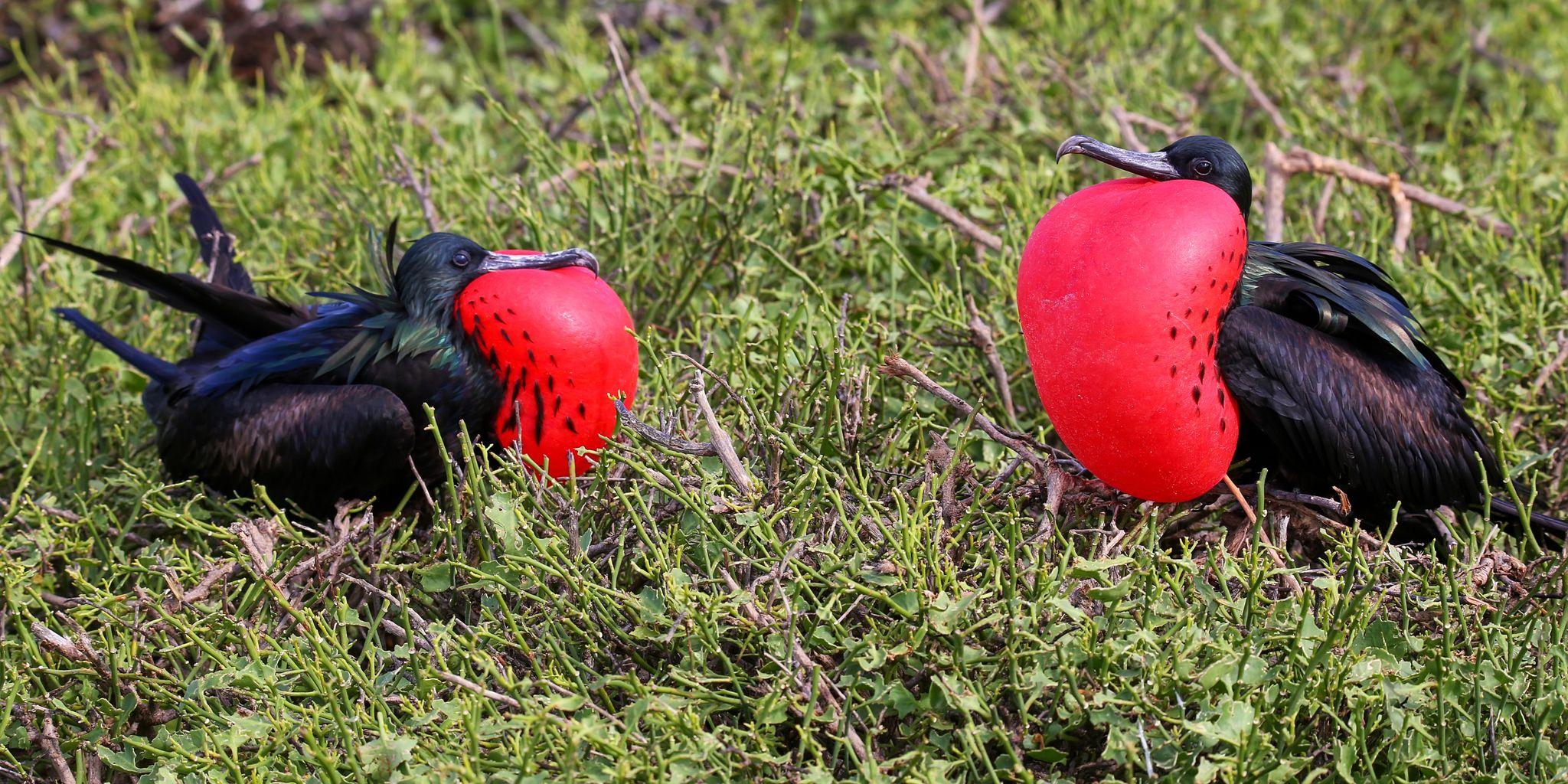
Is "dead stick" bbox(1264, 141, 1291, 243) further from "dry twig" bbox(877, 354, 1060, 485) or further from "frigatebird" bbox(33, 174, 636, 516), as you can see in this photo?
"frigatebird" bbox(33, 174, 636, 516)

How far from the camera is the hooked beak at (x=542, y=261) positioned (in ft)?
7.36

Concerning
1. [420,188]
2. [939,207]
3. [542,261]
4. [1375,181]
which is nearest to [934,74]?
[939,207]

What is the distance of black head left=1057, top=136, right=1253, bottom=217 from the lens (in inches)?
73.8

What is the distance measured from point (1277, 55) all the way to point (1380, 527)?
1.78 m

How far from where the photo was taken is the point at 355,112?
10.5 feet

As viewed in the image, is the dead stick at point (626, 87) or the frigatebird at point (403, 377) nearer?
the frigatebird at point (403, 377)

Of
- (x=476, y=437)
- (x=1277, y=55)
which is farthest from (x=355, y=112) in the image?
→ (x=1277, y=55)

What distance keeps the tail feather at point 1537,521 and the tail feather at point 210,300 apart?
189 centimetres

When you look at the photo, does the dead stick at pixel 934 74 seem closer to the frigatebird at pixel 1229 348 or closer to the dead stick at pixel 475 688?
the frigatebird at pixel 1229 348

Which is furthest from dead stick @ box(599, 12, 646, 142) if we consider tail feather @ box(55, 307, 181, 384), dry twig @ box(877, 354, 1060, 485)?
dry twig @ box(877, 354, 1060, 485)

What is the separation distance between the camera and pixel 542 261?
2.26m

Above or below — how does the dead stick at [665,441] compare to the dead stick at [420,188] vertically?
below

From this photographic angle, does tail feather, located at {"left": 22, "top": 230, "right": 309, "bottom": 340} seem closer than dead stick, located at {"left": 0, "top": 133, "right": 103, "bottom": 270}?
Yes

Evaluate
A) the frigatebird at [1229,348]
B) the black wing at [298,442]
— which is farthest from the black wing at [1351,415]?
the black wing at [298,442]
